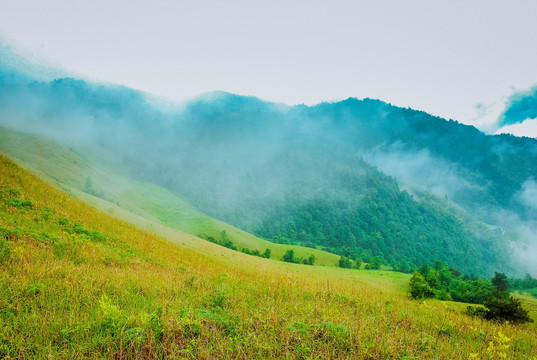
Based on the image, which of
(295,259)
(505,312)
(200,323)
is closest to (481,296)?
(505,312)

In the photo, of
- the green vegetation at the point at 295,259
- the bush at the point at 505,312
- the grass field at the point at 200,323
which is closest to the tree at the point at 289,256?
the green vegetation at the point at 295,259

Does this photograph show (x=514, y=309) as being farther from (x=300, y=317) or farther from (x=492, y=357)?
(x=300, y=317)

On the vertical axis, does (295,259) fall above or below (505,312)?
below

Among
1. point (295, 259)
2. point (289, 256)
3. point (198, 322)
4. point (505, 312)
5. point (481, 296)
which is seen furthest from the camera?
point (289, 256)

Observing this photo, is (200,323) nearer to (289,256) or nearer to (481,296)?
(481,296)

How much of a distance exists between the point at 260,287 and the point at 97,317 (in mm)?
5155

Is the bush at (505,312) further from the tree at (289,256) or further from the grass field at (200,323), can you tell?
the tree at (289,256)

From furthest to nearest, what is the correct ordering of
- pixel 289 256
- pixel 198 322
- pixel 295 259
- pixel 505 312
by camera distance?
1. pixel 289 256
2. pixel 295 259
3. pixel 505 312
4. pixel 198 322

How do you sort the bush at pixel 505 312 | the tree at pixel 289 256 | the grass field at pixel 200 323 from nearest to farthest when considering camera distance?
1. the grass field at pixel 200 323
2. the bush at pixel 505 312
3. the tree at pixel 289 256

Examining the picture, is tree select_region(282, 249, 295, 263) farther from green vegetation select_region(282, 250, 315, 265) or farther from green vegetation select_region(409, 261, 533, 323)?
green vegetation select_region(409, 261, 533, 323)

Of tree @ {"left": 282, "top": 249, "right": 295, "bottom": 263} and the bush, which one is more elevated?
the bush

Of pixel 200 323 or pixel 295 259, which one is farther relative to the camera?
pixel 295 259

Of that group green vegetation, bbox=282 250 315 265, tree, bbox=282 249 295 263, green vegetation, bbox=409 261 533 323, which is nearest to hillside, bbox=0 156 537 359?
green vegetation, bbox=409 261 533 323

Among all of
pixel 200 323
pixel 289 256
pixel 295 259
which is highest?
pixel 200 323
